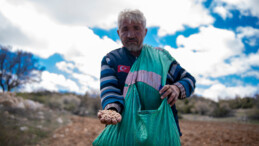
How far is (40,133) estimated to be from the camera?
6605 millimetres

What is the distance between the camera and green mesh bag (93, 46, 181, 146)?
3.92ft

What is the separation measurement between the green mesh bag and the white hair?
0.35 meters

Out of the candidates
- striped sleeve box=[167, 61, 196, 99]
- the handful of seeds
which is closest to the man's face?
striped sleeve box=[167, 61, 196, 99]

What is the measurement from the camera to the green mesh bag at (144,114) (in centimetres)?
120

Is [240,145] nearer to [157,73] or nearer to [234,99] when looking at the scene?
[157,73]

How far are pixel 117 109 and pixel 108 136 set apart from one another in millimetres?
206

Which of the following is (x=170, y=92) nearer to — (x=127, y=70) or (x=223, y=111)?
(x=127, y=70)

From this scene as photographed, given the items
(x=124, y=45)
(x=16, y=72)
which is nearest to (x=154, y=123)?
(x=124, y=45)

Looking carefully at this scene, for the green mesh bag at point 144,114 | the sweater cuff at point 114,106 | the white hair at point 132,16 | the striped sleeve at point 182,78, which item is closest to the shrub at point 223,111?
the striped sleeve at point 182,78

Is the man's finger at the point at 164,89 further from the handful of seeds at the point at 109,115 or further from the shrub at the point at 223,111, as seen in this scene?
the shrub at the point at 223,111

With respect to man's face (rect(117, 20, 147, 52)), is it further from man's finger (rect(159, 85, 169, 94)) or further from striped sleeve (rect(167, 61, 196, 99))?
man's finger (rect(159, 85, 169, 94))

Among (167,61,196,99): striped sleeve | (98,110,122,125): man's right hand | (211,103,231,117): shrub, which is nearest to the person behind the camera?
(98,110,122,125): man's right hand

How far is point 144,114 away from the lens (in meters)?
1.26

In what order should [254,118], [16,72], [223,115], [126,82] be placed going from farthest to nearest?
[16,72] < [223,115] < [254,118] < [126,82]
